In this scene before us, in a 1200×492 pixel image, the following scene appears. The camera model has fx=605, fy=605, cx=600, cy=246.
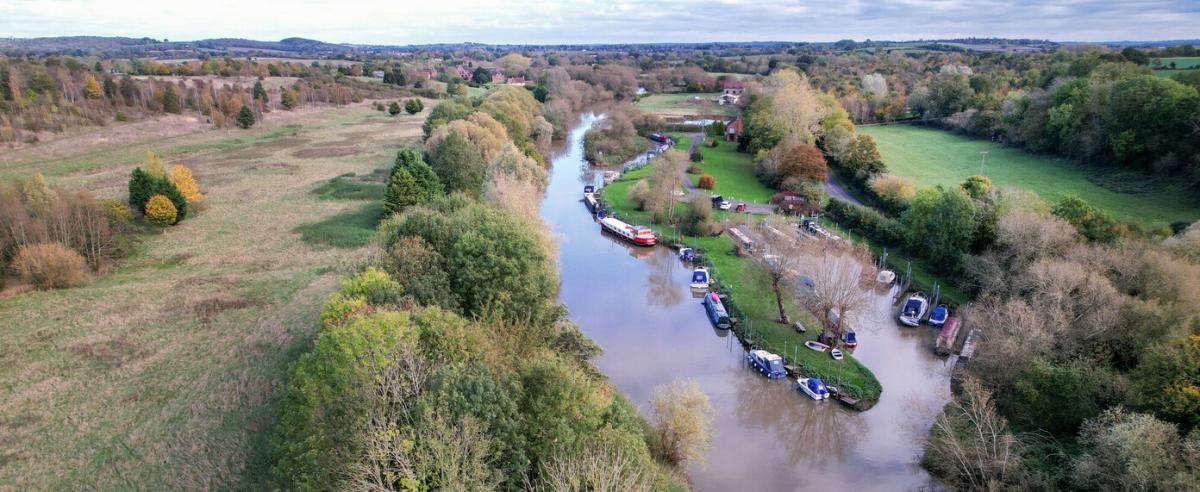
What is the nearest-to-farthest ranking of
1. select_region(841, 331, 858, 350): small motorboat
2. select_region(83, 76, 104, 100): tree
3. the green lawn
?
select_region(841, 331, 858, 350): small motorboat → the green lawn → select_region(83, 76, 104, 100): tree

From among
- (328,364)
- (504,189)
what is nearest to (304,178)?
(504,189)

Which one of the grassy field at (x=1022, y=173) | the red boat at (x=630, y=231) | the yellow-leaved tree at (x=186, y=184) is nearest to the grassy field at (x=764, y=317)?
the red boat at (x=630, y=231)

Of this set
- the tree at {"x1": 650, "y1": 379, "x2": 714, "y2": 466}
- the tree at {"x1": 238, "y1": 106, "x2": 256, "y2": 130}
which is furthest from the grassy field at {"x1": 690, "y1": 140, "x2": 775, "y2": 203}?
the tree at {"x1": 238, "y1": 106, "x2": 256, "y2": 130}

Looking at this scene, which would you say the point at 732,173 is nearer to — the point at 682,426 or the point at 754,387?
the point at 754,387

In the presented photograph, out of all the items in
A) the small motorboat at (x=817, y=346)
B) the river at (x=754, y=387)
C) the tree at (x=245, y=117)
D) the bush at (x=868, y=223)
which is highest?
the tree at (x=245, y=117)

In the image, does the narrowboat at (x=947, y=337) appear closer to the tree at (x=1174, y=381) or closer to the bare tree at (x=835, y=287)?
the bare tree at (x=835, y=287)

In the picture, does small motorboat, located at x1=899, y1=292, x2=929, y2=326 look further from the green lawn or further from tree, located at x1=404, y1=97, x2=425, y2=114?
tree, located at x1=404, y1=97, x2=425, y2=114

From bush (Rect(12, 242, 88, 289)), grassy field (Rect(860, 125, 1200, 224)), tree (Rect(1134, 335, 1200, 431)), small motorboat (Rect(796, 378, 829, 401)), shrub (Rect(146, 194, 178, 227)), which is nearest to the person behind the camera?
tree (Rect(1134, 335, 1200, 431))
